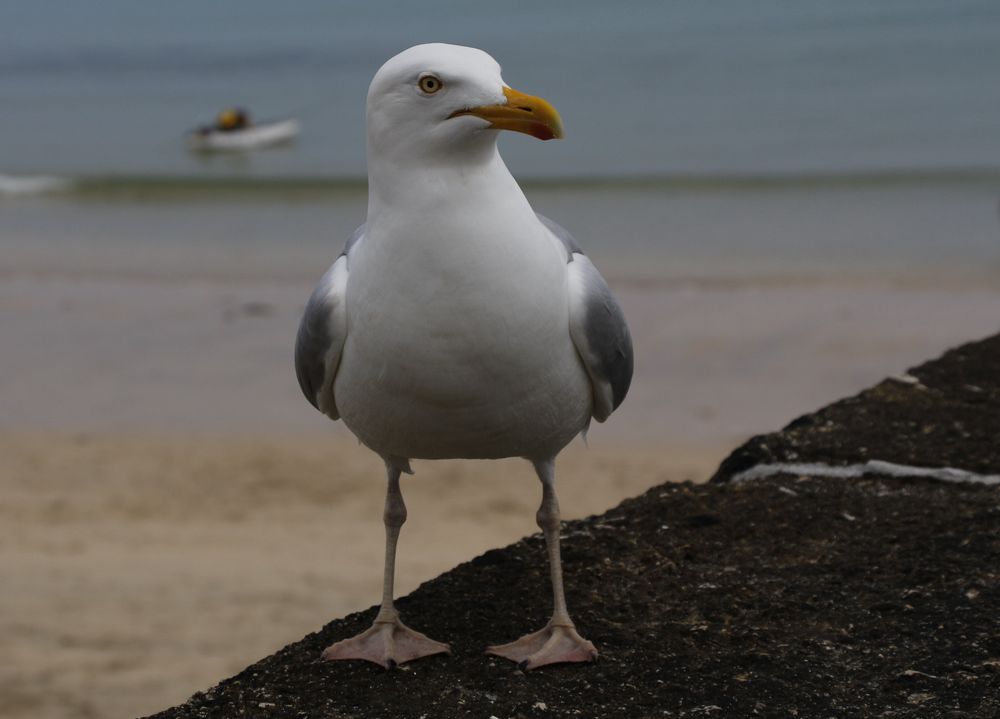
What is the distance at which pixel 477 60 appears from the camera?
270 centimetres

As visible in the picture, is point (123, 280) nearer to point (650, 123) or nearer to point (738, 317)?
point (738, 317)

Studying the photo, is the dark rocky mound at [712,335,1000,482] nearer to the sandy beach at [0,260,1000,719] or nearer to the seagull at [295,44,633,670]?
the sandy beach at [0,260,1000,719]

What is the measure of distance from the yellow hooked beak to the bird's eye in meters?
0.06

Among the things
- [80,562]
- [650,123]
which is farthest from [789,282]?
[650,123]

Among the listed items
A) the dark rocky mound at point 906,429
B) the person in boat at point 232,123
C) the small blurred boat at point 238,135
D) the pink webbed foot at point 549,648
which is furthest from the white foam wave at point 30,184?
the pink webbed foot at point 549,648

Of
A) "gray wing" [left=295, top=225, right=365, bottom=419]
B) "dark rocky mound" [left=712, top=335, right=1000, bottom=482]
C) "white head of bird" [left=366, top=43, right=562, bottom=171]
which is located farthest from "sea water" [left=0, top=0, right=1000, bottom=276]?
"white head of bird" [left=366, top=43, right=562, bottom=171]

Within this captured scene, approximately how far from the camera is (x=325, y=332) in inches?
114

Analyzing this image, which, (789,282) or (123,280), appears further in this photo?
(123,280)

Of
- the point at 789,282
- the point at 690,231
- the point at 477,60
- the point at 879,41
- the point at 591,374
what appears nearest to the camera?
the point at 477,60

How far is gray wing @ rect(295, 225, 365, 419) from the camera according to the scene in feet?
9.42

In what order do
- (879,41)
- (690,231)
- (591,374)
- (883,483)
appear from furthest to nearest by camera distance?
(879,41), (690,231), (883,483), (591,374)

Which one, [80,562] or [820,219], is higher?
[820,219]

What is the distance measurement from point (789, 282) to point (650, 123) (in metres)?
10.9

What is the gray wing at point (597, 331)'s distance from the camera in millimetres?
2887
